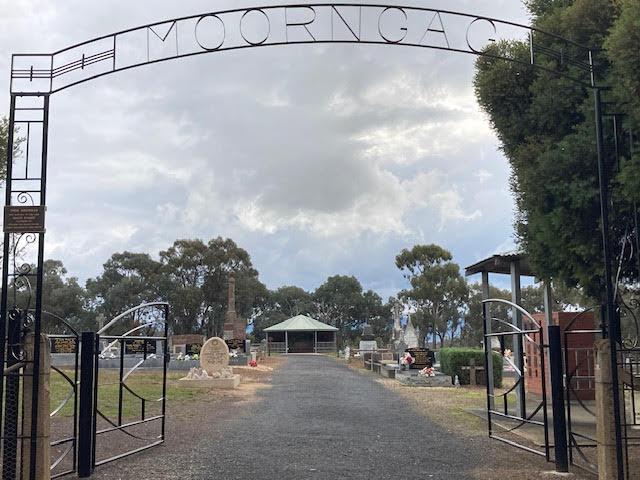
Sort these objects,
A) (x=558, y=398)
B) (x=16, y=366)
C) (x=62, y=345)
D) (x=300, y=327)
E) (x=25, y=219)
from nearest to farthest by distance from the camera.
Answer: (x=16, y=366)
(x=25, y=219)
(x=558, y=398)
(x=62, y=345)
(x=300, y=327)

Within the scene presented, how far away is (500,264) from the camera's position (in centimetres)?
1488

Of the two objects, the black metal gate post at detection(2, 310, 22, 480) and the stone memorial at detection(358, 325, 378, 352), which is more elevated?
the black metal gate post at detection(2, 310, 22, 480)

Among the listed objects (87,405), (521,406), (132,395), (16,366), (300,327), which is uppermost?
(16,366)

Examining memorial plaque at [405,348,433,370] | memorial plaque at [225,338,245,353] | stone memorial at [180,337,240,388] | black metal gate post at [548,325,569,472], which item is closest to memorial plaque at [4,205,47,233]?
black metal gate post at [548,325,569,472]

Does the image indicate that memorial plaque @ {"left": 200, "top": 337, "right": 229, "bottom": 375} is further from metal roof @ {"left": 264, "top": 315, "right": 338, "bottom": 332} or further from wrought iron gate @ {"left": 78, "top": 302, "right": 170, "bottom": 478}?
metal roof @ {"left": 264, "top": 315, "right": 338, "bottom": 332}

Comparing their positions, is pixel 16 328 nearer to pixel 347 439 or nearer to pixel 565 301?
pixel 347 439

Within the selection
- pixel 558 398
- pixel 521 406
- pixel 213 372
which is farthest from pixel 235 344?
pixel 558 398

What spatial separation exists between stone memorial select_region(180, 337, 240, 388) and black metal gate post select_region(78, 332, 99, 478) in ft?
45.2

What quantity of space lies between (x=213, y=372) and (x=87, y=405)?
1532 centimetres

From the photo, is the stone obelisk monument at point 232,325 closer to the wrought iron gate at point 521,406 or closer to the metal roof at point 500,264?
the metal roof at point 500,264

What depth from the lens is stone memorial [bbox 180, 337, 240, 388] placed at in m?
21.8

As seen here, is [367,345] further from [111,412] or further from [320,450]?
[320,450]

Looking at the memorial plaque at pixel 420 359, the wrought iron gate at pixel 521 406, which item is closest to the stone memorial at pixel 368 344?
the memorial plaque at pixel 420 359

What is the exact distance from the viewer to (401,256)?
202 feet
